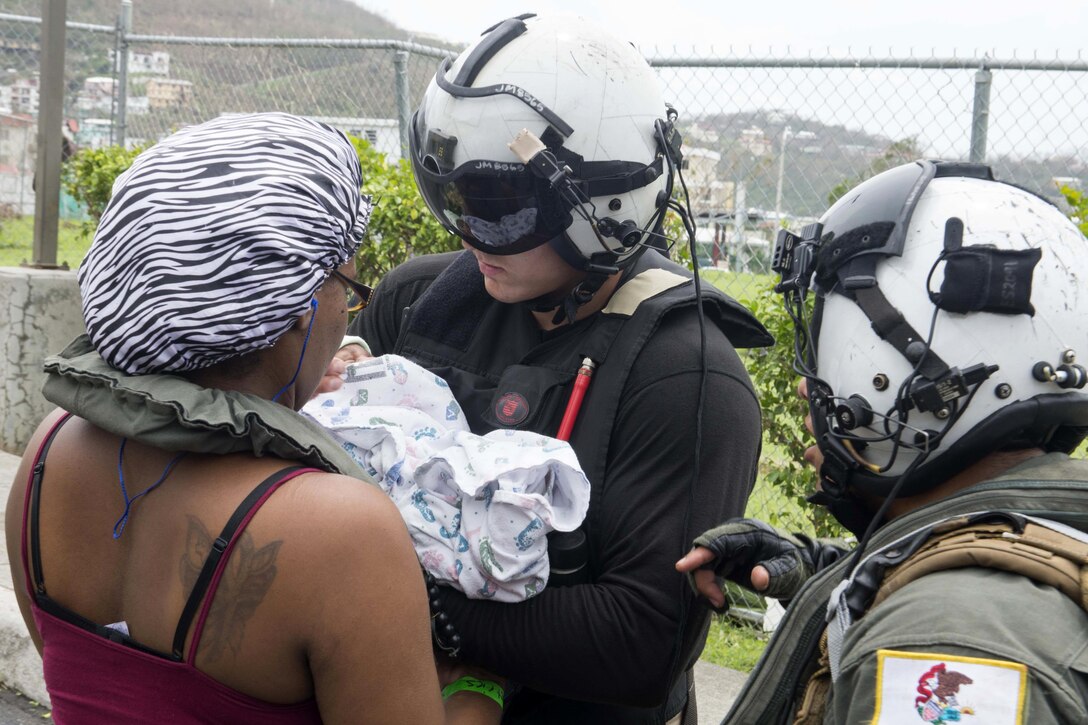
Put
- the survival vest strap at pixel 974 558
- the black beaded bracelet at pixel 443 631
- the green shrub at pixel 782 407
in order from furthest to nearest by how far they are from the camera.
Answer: the green shrub at pixel 782 407 → the black beaded bracelet at pixel 443 631 → the survival vest strap at pixel 974 558

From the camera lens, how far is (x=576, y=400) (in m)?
2.12

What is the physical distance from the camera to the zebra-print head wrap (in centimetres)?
153

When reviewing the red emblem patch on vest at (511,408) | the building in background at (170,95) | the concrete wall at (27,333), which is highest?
the building in background at (170,95)

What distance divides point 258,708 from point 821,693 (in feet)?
2.57

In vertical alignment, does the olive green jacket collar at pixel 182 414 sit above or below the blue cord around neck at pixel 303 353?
below

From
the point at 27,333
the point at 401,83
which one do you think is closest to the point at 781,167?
the point at 401,83

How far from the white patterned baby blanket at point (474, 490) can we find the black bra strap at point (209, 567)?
20.5 inches

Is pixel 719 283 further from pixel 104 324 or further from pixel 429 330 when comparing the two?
pixel 104 324

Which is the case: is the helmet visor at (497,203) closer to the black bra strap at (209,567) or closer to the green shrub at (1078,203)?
the black bra strap at (209,567)

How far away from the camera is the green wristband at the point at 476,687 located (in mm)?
2006

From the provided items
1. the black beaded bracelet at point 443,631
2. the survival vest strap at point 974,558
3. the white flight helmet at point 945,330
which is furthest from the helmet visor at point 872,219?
the black beaded bracelet at point 443,631

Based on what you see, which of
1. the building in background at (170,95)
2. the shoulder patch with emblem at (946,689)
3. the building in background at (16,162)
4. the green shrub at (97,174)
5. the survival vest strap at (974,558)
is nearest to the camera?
the shoulder patch with emblem at (946,689)

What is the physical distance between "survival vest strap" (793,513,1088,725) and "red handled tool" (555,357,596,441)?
0.71 meters

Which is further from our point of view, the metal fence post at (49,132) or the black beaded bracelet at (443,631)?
the metal fence post at (49,132)
